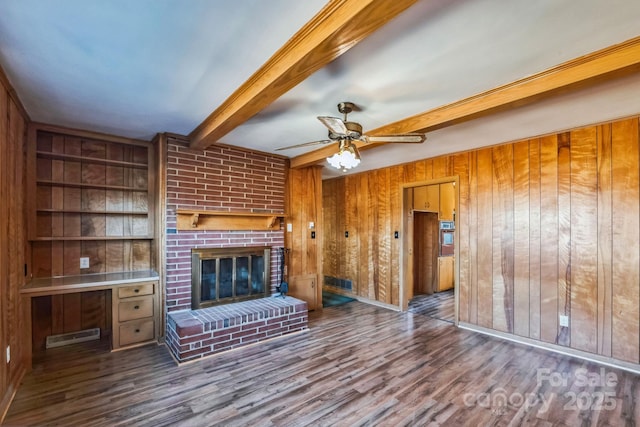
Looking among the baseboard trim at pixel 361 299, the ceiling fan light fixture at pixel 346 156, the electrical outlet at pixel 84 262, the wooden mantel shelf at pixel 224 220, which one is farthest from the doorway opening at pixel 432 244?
the electrical outlet at pixel 84 262

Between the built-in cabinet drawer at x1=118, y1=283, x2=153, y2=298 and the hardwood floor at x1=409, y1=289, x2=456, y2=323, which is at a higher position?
the built-in cabinet drawer at x1=118, y1=283, x2=153, y2=298

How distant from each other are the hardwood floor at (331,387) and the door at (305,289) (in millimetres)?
1099

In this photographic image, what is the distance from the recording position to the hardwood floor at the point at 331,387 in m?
2.16

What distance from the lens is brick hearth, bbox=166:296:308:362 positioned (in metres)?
3.01

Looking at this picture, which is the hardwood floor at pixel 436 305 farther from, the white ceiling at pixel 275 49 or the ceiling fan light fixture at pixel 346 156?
the ceiling fan light fixture at pixel 346 156

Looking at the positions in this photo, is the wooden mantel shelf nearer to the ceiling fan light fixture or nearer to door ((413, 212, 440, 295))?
the ceiling fan light fixture

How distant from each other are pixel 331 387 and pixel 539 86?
281 cm

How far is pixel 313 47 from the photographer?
5.27 feet

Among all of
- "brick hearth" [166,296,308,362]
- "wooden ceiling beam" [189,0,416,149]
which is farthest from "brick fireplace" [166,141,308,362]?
"wooden ceiling beam" [189,0,416,149]

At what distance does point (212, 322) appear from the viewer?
3.15 metres

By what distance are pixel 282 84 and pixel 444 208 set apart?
5.13 meters

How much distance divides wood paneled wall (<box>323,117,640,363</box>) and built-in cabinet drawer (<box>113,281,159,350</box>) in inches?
152

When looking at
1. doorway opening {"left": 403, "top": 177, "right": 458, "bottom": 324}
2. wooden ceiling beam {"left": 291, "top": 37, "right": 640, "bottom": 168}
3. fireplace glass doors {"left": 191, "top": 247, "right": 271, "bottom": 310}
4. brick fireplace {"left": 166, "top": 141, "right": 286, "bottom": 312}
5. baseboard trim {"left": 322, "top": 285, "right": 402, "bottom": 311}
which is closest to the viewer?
wooden ceiling beam {"left": 291, "top": 37, "right": 640, "bottom": 168}

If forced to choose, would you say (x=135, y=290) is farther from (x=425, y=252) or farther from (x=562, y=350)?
(x=425, y=252)
